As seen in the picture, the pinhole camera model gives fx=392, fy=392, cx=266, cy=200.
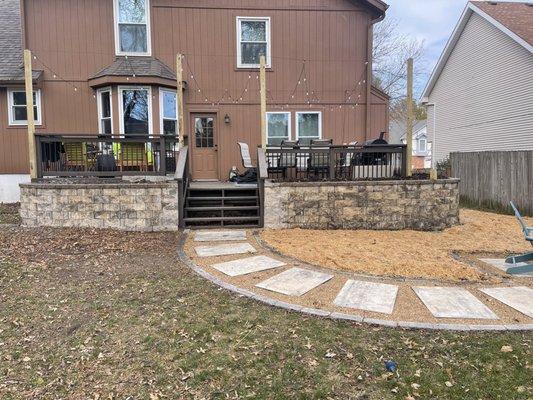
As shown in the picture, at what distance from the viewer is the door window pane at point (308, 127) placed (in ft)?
39.5

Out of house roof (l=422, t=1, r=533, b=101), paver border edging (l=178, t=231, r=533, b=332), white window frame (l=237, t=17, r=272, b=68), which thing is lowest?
paver border edging (l=178, t=231, r=533, b=332)

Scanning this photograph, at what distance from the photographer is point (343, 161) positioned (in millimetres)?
8672

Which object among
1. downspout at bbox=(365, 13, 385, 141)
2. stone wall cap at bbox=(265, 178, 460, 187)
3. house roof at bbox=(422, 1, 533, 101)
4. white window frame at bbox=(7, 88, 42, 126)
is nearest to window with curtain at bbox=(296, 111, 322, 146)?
downspout at bbox=(365, 13, 385, 141)

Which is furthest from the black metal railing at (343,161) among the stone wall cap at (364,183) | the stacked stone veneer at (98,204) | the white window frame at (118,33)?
the white window frame at (118,33)

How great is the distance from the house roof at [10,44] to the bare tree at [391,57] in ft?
70.2

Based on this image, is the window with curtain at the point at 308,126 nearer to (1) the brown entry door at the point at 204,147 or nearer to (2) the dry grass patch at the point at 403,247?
(1) the brown entry door at the point at 204,147

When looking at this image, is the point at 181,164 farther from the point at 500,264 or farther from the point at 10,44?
the point at 10,44

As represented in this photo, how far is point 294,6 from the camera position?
1164cm

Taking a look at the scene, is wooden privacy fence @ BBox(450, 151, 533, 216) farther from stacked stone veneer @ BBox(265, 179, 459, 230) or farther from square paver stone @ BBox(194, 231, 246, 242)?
square paver stone @ BBox(194, 231, 246, 242)

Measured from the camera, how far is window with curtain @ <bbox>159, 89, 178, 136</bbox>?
1097 cm

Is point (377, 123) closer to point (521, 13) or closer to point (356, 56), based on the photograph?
point (356, 56)

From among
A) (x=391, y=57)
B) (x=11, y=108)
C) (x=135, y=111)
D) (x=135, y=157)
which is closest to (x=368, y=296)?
(x=135, y=157)

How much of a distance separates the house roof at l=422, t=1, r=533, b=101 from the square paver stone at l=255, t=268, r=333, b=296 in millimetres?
11947

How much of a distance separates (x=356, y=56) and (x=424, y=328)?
1021 cm
